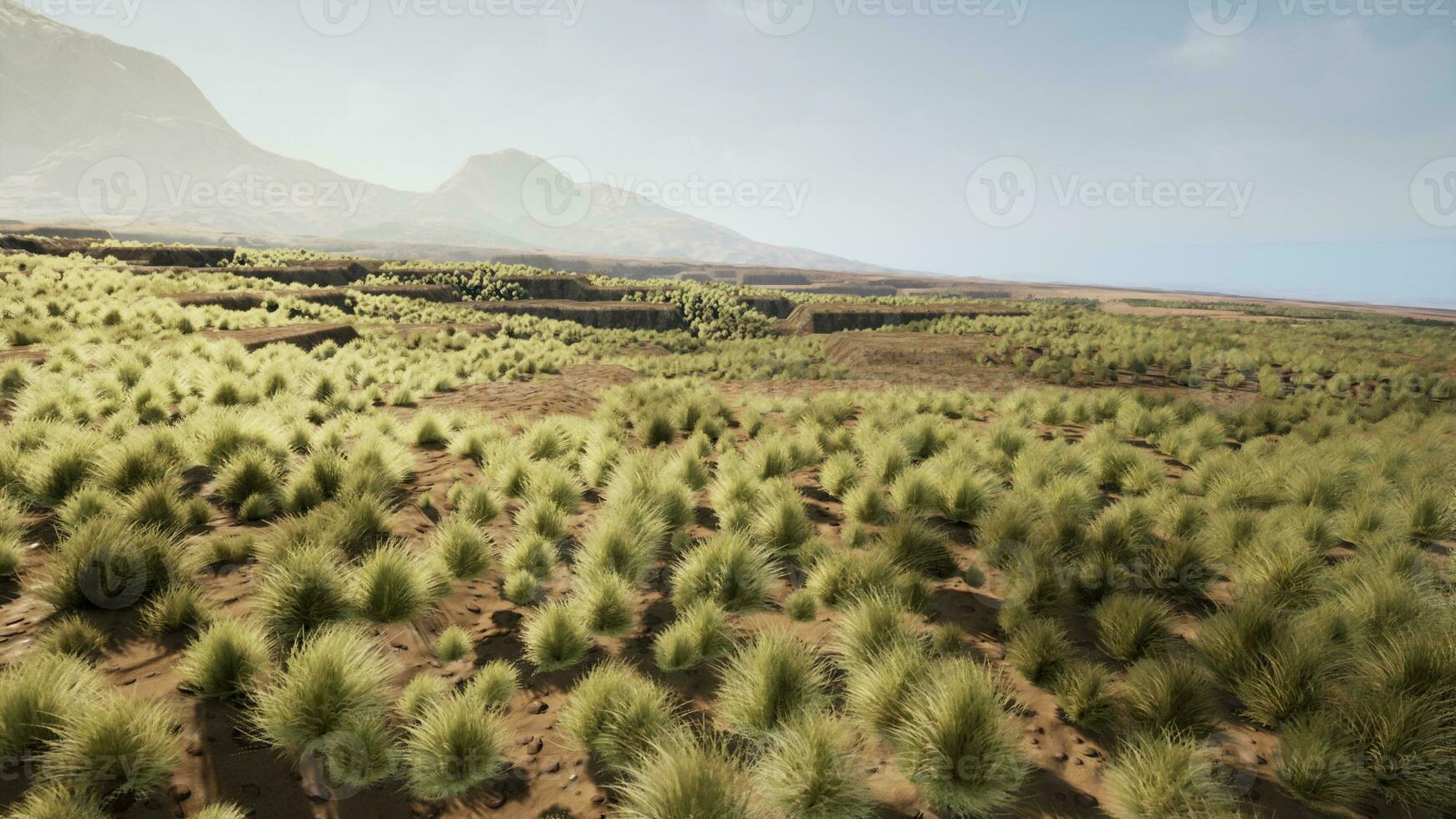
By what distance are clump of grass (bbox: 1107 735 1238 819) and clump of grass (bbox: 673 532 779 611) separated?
8.45 feet

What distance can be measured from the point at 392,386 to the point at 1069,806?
45.2 ft

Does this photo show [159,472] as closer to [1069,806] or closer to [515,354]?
[1069,806]

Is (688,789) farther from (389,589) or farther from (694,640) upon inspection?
(389,589)

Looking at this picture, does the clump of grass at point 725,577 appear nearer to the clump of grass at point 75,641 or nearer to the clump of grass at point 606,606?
the clump of grass at point 606,606

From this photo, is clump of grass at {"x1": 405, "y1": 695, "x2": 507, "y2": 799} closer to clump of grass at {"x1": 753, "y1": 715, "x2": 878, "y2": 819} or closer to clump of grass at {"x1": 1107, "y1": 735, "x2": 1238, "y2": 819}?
clump of grass at {"x1": 753, "y1": 715, "x2": 878, "y2": 819}

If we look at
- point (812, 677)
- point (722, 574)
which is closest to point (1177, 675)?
point (812, 677)

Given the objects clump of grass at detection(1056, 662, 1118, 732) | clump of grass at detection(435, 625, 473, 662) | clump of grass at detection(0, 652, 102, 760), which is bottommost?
clump of grass at detection(435, 625, 473, 662)

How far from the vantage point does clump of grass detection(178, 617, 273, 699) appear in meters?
3.42

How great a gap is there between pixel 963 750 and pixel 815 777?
855mm

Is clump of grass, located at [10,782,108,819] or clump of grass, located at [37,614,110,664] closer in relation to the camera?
clump of grass, located at [10,782,108,819]

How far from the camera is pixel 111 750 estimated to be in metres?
2.85

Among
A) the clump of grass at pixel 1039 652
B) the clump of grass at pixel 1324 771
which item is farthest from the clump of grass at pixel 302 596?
the clump of grass at pixel 1324 771

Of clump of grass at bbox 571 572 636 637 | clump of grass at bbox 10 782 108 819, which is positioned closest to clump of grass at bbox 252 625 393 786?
clump of grass at bbox 10 782 108 819

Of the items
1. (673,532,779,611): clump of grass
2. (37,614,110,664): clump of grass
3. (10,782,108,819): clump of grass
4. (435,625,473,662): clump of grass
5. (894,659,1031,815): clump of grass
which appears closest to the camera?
(10,782,108,819): clump of grass
